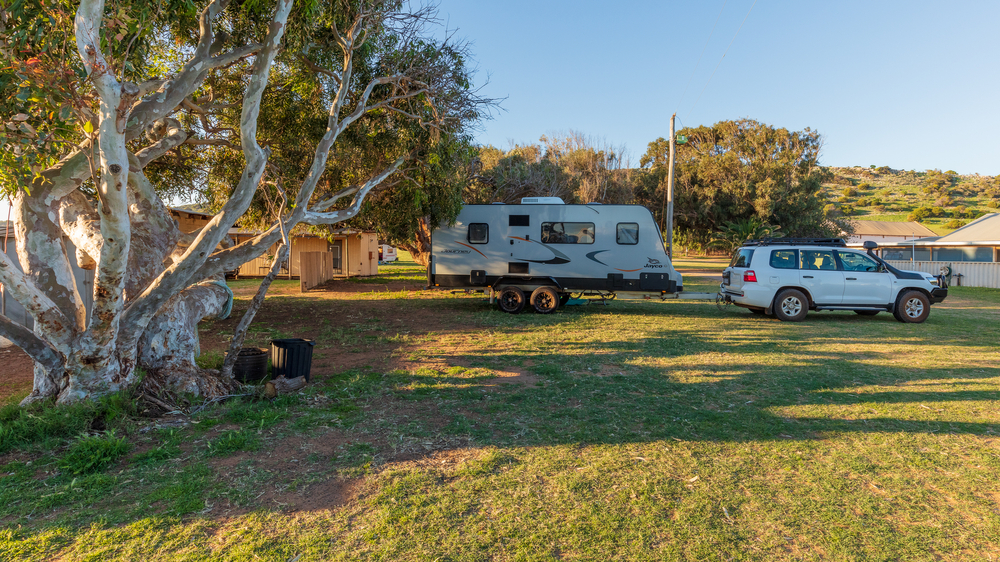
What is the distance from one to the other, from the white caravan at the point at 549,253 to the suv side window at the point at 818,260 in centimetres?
282

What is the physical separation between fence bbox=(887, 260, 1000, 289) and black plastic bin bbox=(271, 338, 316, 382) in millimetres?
24783

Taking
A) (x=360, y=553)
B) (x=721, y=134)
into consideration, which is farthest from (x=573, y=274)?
(x=721, y=134)

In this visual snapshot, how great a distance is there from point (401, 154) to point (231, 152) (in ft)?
12.6

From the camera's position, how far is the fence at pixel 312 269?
2017 centimetres

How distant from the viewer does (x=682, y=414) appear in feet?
17.9

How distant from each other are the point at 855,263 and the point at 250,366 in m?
12.7

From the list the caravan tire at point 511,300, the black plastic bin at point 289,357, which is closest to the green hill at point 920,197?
the caravan tire at point 511,300

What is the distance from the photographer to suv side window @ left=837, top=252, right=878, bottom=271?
1211cm

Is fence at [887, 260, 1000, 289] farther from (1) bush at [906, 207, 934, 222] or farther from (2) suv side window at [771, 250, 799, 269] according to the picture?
(1) bush at [906, 207, 934, 222]

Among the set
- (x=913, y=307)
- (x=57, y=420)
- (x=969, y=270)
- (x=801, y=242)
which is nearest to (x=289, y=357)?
(x=57, y=420)

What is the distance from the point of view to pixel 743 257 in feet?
42.3

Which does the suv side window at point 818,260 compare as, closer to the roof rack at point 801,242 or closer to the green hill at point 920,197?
the roof rack at point 801,242

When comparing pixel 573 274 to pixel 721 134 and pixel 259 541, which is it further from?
pixel 721 134

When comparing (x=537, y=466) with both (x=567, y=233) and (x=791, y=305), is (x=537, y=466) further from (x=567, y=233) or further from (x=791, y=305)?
(x=791, y=305)
